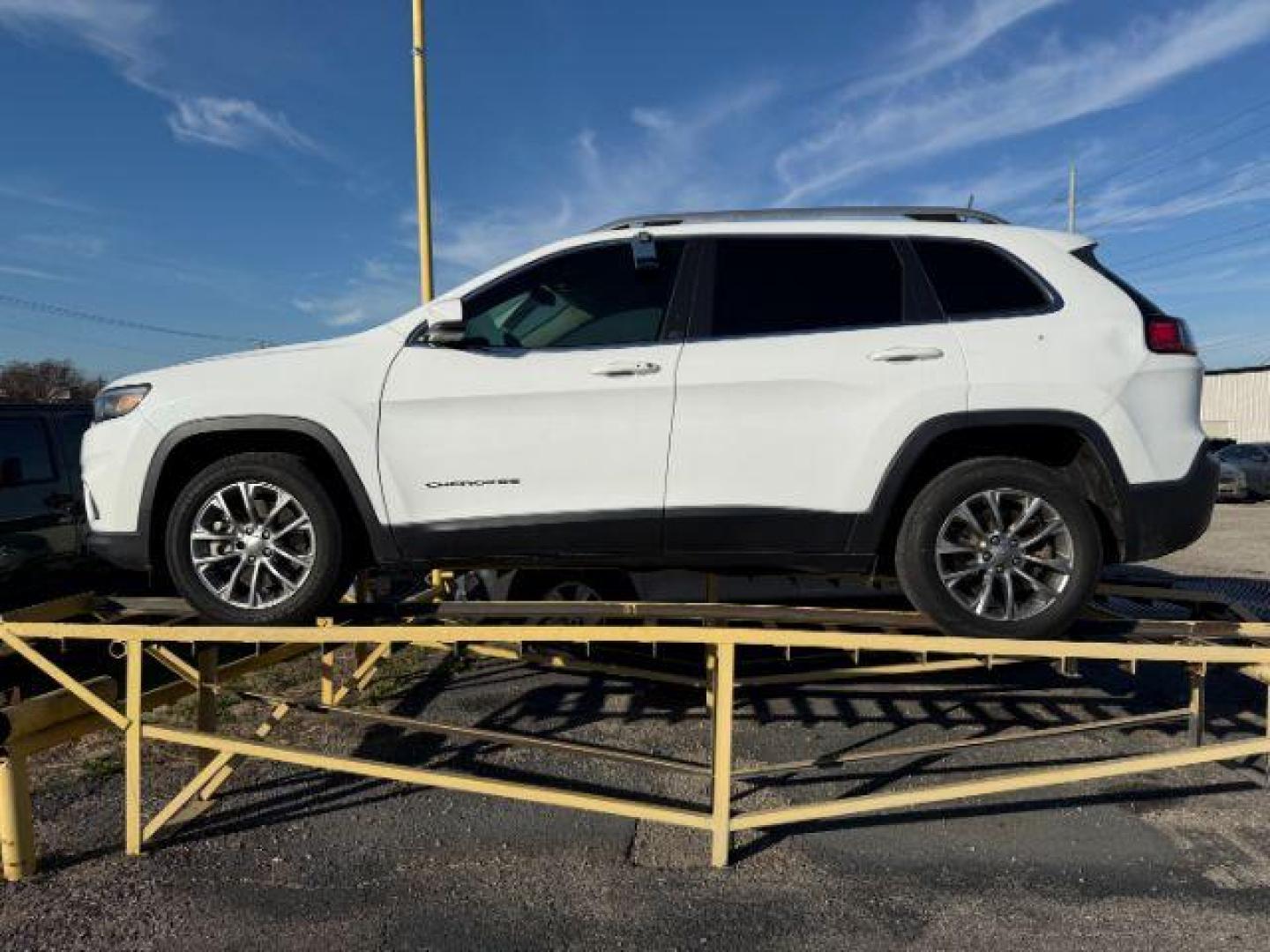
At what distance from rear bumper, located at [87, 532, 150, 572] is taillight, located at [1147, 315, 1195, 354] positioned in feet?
13.5

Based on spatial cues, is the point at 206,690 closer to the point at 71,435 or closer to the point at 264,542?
the point at 264,542

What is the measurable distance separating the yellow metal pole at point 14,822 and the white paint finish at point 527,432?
1.81 m

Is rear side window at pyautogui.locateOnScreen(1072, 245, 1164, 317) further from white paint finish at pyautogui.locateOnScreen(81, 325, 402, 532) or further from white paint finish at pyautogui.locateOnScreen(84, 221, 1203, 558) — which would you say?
white paint finish at pyautogui.locateOnScreen(81, 325, 402, 532)

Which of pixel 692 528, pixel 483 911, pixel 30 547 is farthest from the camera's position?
pixel 30 547

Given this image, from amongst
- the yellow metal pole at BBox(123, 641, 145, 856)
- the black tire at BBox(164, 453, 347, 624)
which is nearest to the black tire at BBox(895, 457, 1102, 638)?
the black tire at BBox(164, 453, 347, 624)

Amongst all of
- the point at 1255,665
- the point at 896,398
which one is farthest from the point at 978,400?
the point at 1255,665

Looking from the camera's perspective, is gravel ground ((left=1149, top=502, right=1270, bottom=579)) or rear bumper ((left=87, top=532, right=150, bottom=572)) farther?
gravel ground ((left=1149, top=502, right=1270, bottom=579))

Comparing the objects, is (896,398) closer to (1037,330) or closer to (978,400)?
(978,400)

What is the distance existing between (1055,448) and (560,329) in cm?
211

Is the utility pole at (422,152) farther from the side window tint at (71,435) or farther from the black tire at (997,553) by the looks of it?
the black tire at (997,553)

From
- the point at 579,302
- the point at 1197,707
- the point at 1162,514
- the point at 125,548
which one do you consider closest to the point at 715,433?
the point at 579,302

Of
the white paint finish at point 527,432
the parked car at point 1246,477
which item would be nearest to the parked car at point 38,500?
the white paint finish at point 527,432

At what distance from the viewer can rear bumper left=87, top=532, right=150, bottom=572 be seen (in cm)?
353

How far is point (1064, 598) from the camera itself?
3369 mm
